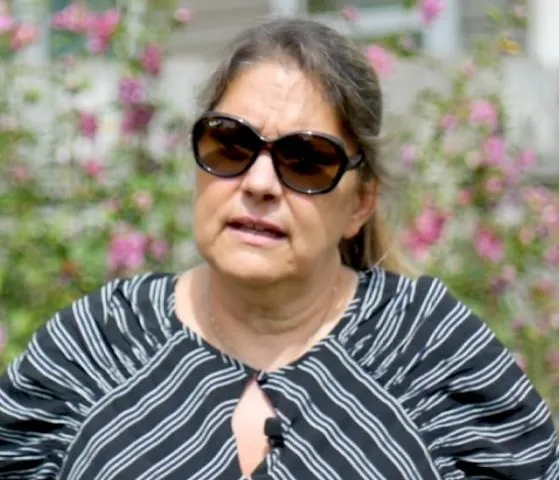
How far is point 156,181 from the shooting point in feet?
14.5

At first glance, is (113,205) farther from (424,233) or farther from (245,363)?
(245,363)

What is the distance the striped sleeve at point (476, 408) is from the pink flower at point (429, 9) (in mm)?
2010

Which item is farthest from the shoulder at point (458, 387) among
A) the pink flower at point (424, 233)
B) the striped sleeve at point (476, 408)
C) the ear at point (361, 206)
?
the pink flower at point (424, 233)

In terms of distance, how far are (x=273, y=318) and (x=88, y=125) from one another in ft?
5.68

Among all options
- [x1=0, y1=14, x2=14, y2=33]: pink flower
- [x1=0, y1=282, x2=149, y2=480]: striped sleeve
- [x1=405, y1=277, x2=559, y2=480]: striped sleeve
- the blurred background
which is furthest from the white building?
[x1=405, y1=277, x2=559, y2=480]: striped sleeve

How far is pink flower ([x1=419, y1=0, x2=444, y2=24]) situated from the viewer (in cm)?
468

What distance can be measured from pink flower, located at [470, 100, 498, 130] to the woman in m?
1.70

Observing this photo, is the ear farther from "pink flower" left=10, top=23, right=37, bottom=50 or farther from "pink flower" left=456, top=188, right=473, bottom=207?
"pink flower" left=10, top=23, right=37, bottom=50

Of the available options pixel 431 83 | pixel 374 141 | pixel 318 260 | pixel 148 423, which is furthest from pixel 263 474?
pixel 431 83

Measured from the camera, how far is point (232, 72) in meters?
2.78

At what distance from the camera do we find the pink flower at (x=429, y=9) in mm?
4676

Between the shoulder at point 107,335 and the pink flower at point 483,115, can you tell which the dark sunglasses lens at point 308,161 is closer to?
the shoulder at point 107,335

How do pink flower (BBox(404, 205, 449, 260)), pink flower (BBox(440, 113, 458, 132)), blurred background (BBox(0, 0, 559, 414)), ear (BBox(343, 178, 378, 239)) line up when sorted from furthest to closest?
pink flower (BBox(440, 113, 458, 132)) → pink flower (BBox(404, 205, 449, 260)) → blurred background (BBox(0, 0, 559, 414)) → ear (BBox(343, 178, 378, 239))

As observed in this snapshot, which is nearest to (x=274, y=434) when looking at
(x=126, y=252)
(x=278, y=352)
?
(x=278, y=352)
